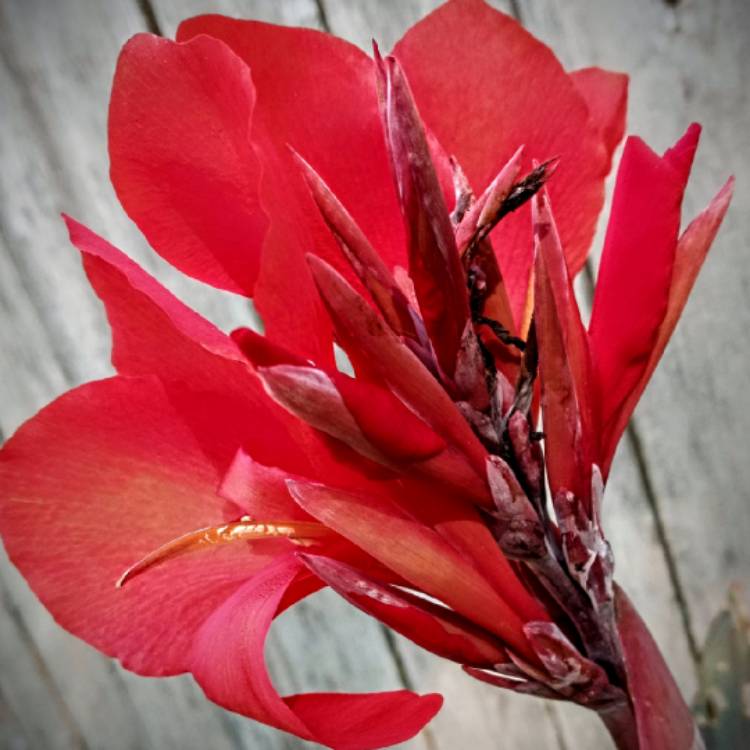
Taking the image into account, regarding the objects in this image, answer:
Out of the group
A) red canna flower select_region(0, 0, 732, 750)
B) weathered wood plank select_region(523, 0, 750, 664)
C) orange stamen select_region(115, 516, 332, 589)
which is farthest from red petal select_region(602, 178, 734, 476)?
weathered wood plank select_region(523, 0, 750, 664)

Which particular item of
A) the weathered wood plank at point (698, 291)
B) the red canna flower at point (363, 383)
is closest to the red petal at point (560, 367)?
the red canna flower at point (363, 383)

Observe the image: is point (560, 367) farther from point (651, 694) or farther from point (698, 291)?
point (698, 291)

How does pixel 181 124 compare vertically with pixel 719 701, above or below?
above

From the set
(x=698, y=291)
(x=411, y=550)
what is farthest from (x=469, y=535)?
(x=698, y=291)

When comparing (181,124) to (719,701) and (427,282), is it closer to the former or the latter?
(427,282)

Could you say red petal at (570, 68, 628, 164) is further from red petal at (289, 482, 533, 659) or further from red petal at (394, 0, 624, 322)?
red petal at (289, 482, 533, 659)

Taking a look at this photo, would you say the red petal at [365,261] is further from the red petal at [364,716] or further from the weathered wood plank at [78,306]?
the weathered wood plank at [78,306]

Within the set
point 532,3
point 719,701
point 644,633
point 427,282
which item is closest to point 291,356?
point 427,282
